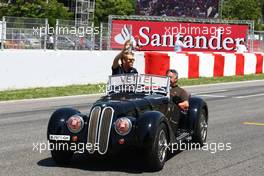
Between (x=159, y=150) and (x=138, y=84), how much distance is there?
4.36ft

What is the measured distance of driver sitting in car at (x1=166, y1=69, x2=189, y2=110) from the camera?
9.20 m

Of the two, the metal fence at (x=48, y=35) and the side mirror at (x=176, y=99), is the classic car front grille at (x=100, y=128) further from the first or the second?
the metal fence at (x=48, y=35)

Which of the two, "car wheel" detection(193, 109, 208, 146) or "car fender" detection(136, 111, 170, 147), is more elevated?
"car fender" detection(136, 111, 170, 147)

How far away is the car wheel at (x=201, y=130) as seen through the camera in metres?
9.41

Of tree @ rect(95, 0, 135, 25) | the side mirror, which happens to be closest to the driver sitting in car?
the side mirror

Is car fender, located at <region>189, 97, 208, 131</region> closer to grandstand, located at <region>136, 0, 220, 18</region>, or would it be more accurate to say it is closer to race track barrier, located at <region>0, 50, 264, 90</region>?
race track barrier, located at <region>0, 50, 264, 90</region>

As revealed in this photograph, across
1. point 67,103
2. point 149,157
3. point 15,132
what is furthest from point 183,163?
point 67,103

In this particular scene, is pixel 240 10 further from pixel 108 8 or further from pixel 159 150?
pixel 159 150

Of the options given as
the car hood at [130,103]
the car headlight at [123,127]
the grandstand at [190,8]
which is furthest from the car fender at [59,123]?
the grandstand at [190,8]

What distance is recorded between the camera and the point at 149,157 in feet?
24.4

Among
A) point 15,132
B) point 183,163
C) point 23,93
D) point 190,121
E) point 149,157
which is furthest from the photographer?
point 23,93

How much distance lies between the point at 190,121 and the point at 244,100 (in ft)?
31.2

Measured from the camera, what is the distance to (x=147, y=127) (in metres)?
7.43

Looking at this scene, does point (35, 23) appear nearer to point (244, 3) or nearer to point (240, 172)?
point (240, 172)
